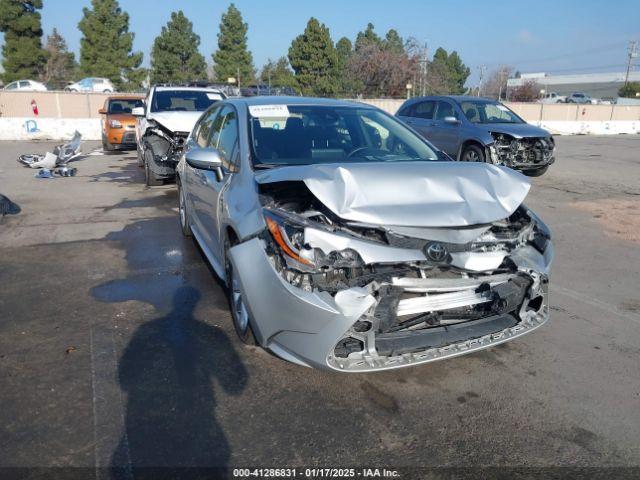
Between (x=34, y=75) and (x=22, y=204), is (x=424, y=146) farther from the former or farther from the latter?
(x=34, y=75)

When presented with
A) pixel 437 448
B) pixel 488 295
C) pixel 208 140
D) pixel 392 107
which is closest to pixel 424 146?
pixel 488 295

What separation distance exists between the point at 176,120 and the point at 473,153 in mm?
6260

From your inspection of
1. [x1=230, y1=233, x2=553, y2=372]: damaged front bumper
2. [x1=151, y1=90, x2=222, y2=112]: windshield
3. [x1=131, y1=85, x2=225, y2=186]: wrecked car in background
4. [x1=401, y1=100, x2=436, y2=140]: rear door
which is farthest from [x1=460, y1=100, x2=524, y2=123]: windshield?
[x1=230, y1=233, x2=553, y2=372]: damaged front bumper

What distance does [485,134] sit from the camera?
10.7 metres

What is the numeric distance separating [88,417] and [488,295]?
242cm

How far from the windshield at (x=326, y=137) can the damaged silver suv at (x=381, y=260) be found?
0.24 meters

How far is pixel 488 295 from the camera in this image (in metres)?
3.10

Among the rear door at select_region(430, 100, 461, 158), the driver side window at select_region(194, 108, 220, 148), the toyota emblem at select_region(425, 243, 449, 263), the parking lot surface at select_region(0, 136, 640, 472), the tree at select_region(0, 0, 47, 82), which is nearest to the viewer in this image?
the parking lot surface at select_region(0, 136, 640, 472)

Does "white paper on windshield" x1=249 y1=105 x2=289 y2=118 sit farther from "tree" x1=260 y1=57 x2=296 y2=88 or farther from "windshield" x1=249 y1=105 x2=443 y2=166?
"tree" x1=260 y1=57 x2=296 y2=88

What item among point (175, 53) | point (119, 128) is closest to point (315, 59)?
point (175, 53)

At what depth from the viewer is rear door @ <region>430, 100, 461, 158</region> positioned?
451 inches

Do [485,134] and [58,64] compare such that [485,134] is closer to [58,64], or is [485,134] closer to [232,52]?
[232,52]

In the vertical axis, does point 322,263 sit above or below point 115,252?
above

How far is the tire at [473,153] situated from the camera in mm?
10812
